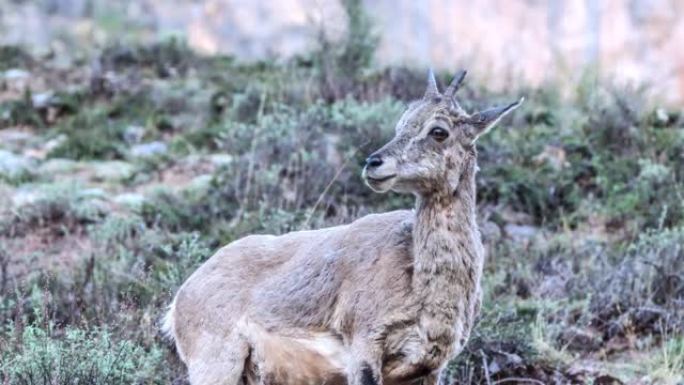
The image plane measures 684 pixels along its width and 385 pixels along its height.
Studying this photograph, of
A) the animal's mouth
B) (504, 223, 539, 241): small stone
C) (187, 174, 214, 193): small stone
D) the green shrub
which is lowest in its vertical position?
(187, 174, 214, 193): small stone

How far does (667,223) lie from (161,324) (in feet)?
15.8

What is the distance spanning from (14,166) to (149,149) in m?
1.41

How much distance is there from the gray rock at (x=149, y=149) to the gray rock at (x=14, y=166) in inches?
42.1

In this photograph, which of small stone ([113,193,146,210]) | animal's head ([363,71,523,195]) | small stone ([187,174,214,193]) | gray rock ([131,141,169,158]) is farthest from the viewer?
gray rock ([131,141,169,158])

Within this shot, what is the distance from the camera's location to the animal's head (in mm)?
5367

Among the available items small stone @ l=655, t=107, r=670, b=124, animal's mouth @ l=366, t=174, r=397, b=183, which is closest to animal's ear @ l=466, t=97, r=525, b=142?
animal's mouth @ l=366, t=174, r=397, b=183

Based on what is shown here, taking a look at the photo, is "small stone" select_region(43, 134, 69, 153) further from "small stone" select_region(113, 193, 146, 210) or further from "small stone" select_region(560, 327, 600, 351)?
"small stone" select_region(560, 327, 600, 351)

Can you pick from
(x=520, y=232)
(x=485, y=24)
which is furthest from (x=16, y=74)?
(x=485, y=24)

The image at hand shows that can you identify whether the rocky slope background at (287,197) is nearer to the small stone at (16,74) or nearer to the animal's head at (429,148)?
the small stone at (16,74)

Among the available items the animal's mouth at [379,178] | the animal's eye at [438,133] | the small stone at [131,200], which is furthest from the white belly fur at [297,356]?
the small stone at [131,200]

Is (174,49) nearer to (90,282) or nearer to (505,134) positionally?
(505,134)

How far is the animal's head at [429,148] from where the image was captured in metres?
5.37

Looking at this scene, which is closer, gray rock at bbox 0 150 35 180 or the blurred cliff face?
gray rock at bbox 0 150 35 180

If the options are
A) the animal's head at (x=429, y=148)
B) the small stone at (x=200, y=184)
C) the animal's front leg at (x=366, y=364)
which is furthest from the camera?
the small stone at (x=200, y=184)
